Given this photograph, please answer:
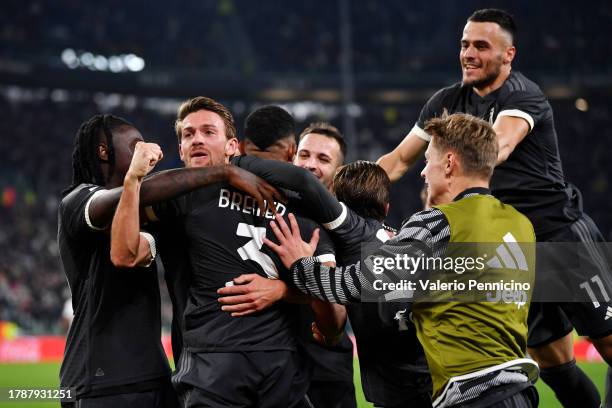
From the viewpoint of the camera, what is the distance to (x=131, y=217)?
361 cm

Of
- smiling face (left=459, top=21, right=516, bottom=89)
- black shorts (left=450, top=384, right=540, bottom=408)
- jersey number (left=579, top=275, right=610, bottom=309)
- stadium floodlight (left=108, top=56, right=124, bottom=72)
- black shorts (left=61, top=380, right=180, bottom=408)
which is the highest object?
stadium floodlight (left=108, top=56, right=124, bottom=72)

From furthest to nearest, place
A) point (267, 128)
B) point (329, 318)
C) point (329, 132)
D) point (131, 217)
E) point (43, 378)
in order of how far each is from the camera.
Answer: point (43, 378) → point (329, 132) → point (267, 128) → point (329, 318) → point (131, 217)

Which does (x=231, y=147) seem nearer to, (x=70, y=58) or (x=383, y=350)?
(x=383, y=350)

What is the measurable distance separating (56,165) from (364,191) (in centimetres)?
2631

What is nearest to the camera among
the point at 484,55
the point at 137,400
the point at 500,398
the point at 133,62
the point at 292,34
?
the point at 500,398

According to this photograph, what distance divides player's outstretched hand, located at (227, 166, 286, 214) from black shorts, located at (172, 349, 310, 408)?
74 centimetres

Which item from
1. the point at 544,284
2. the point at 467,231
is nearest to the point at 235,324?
the point at 467,231

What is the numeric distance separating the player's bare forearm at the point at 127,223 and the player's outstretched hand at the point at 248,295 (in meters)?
0.48

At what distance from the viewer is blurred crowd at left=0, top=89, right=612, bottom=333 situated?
23541 millimetres

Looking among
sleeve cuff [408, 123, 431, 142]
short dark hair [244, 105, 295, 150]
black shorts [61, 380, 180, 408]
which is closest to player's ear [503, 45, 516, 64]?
sleeve cuff [408, 123, 431, 142]

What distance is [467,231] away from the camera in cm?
357

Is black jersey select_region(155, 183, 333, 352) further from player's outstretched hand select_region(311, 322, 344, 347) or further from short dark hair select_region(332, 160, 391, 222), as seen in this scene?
short dark hair select_region(332, 160, 391, 222)

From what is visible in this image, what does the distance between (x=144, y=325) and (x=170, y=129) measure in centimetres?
2886

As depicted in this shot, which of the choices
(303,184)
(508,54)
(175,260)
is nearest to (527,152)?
(508,54)
